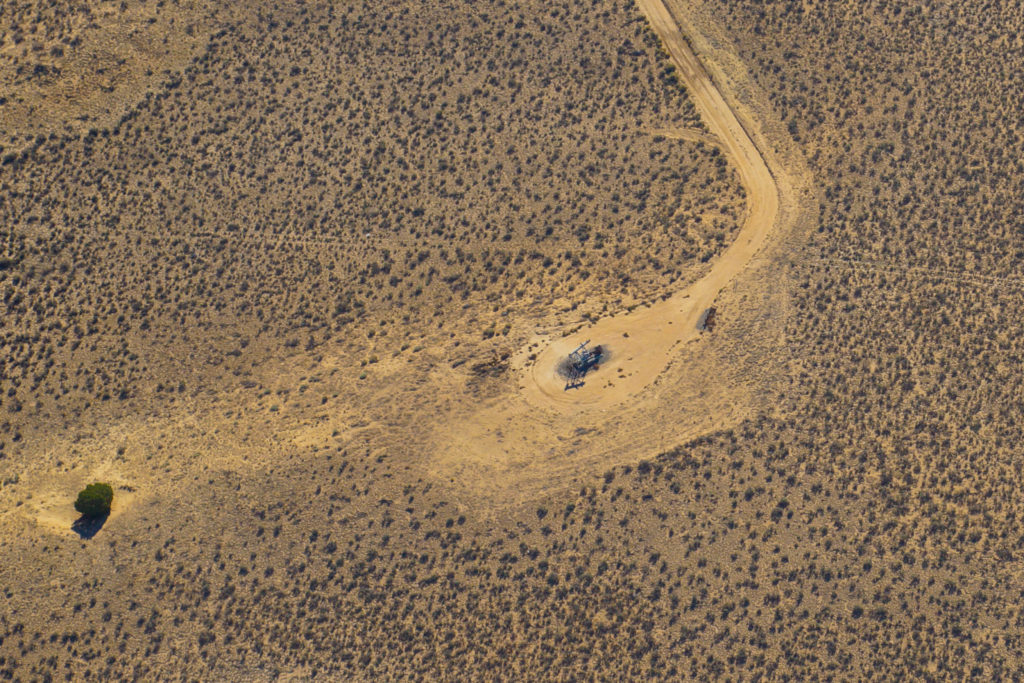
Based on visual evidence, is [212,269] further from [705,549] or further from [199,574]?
[705,549]

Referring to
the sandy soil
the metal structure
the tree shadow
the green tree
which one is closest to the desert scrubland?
the sandy soil

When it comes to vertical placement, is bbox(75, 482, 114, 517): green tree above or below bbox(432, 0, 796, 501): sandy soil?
above

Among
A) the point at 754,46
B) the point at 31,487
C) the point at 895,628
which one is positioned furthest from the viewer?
the point at 754,46

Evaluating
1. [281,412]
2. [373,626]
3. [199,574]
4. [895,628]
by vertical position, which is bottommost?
[895,628]

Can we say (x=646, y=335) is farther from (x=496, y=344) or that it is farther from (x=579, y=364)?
(x=496, y=344)

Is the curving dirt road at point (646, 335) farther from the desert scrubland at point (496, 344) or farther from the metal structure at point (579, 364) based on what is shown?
Answer: the desert scrubland at point (496, 344)

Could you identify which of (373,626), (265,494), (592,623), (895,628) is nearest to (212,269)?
(265,494)

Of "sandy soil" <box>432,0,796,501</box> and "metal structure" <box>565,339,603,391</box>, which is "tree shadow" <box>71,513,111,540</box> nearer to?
"sandy soil" <box>432,0,796,501</box>

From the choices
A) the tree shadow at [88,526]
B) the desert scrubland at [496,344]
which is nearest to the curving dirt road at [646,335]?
the desert scrubland at [496,344]

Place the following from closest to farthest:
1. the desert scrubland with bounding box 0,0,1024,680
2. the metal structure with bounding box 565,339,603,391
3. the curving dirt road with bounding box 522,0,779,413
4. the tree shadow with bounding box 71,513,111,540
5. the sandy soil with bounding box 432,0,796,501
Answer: the desert scrubland with bounding box 0,0,1024,680 → the tree shadow with bounding box 71,513,111,540 → the sandy soil with bounding box 432,0,796,501 → the curving dirt road with bounding box 522,0,779,413 → the metal structure with bounding box 565,339,603,391
